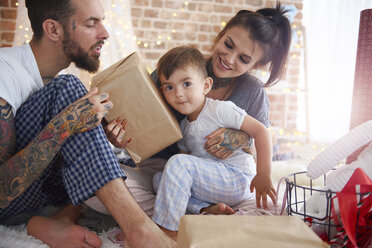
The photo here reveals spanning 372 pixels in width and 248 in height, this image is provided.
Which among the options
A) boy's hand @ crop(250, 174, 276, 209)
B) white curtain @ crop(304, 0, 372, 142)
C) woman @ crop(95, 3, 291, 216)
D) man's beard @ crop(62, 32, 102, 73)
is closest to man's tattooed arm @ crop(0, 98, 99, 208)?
woman @ crop(95, 3, 291, 216)

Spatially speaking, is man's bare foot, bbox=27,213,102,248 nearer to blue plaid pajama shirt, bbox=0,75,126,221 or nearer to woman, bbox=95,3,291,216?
blue plaid pajama shirt, bbox=0,75,126,221

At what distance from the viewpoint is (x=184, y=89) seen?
1.14 m

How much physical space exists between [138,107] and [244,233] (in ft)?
1.92

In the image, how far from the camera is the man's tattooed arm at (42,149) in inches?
34.0

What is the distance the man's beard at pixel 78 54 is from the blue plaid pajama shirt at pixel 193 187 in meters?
0.53

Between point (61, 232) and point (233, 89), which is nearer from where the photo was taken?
point (61, 232)

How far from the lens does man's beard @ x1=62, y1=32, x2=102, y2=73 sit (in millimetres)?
1254

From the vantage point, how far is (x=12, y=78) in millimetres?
990

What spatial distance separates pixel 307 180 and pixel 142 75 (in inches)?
Result: 43.7

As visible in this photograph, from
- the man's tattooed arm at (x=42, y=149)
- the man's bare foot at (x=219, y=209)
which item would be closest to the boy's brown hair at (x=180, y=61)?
the man's tattooed arm at (x=42, y=149)

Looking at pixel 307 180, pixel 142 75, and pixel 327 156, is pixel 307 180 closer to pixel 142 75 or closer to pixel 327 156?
pixel 327 156

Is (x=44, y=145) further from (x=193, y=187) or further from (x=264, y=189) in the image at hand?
(x=264, y=189)

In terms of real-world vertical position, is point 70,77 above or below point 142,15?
below

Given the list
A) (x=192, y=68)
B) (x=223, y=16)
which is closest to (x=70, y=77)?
(x=192, y=68)
